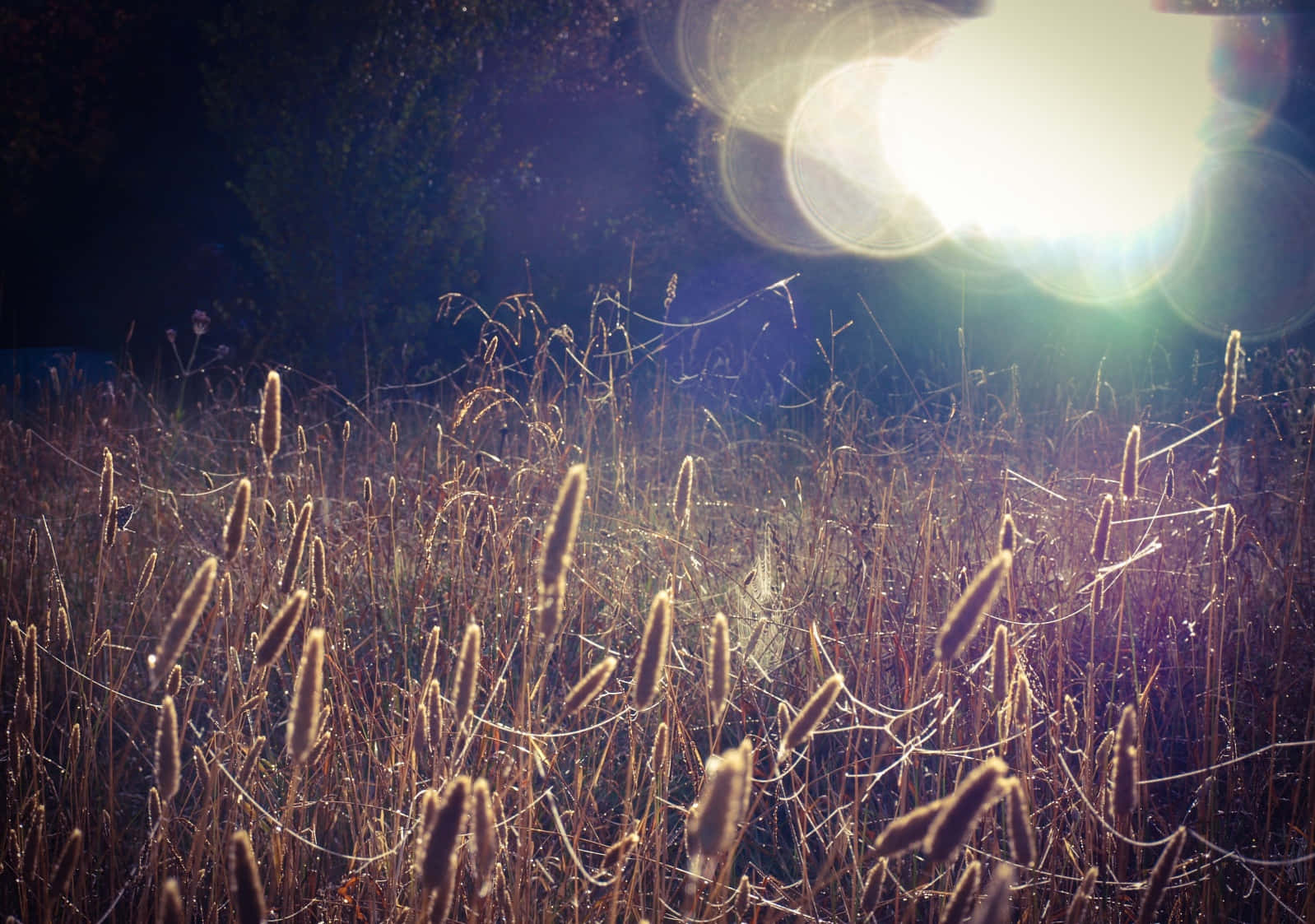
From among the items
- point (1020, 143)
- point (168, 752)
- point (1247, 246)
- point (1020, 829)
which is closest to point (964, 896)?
A: point (1020, 829)

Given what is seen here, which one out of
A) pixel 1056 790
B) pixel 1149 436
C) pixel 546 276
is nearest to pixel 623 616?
pixel 1056 790

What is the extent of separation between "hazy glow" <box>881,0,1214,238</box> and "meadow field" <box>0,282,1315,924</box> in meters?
5.60

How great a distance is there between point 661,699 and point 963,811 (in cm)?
122

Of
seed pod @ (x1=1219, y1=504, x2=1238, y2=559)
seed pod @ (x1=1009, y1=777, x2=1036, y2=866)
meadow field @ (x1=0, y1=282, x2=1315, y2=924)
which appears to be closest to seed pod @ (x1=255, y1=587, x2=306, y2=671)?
meadow field @ (x1=0, y1=282, x2=1315, y2=924)

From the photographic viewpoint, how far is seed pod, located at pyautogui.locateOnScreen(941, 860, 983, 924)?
0.83 metres

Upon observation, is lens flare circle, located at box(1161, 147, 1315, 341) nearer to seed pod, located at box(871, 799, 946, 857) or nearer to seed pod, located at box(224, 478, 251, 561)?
seed pod, located at box(871, 799, 946, 857)

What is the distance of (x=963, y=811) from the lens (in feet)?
2.39

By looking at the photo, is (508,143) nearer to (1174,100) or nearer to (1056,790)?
(1174,100)

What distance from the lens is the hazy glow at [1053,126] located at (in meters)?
8.45

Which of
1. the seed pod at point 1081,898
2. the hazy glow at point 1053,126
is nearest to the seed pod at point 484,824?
the seed pod at point 1081,898

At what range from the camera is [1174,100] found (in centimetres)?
959

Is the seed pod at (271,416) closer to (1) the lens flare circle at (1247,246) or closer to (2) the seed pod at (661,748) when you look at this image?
(2) the seed pod at (661,748)

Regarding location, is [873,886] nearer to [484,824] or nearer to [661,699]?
[484,824]

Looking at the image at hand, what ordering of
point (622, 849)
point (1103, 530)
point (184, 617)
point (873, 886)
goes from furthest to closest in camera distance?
point (1103, 530) → point (622, 849) → point (873, 886) → point (184, 617)
